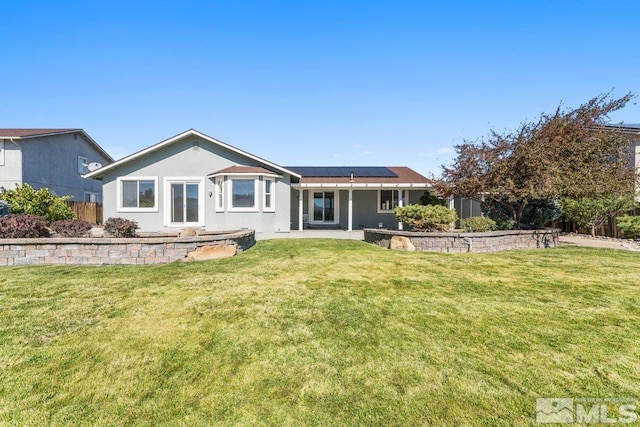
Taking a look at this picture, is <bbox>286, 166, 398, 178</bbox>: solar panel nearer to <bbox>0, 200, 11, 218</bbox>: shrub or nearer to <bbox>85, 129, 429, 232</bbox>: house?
<bbox>85, 129, 429, 232</bbox>: house

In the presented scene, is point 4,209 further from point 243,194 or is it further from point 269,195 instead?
point 269,195

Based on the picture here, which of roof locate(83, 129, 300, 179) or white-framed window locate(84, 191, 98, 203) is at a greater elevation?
roof locate(83, 129, 300, 179)

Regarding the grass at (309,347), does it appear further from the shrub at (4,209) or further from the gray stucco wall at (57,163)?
the gray stucco wall at (57,163)

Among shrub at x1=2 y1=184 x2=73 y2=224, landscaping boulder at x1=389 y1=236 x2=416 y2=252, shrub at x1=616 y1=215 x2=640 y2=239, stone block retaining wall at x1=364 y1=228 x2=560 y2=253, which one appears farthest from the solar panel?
shrub at x1=2 y1=184 x2=73 y2=224

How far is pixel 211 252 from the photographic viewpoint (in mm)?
8039

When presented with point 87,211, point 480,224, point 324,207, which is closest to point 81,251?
point 480,224

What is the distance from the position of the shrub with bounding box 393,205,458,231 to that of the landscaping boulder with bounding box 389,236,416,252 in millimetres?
1048

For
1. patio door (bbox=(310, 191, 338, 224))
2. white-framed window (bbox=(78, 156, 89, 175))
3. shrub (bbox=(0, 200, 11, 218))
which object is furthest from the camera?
white-framed window (bbox=(78, 156, 89, 175))

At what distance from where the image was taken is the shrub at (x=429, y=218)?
10156 mm

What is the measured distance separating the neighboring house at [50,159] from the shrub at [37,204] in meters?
4.09

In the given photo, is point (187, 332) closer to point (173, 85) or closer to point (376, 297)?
point (376, 297)

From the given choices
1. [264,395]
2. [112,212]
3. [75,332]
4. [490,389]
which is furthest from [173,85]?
[490,389]

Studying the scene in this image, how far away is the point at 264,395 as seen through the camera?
8.58 ft

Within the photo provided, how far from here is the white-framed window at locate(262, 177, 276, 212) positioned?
46.3 feet
